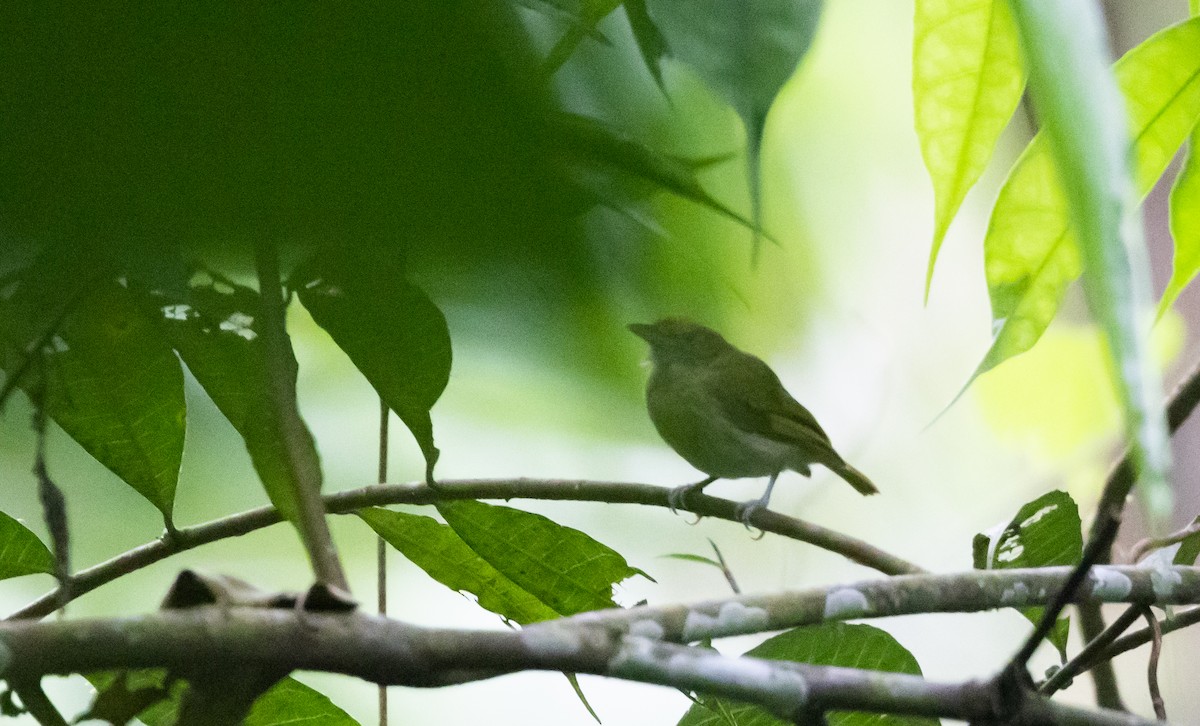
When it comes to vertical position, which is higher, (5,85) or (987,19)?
(987,19)

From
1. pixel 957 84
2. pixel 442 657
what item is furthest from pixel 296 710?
pixel 957 84

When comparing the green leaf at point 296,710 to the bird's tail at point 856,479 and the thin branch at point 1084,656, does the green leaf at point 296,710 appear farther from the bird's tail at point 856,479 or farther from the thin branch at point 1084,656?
the bird's tail at point 856,479

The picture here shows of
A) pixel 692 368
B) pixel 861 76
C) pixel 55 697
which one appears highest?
pixel 861 76

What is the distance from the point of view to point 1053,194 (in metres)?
0.45

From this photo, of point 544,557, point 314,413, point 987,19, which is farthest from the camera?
point 314,413

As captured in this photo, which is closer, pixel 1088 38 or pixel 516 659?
pixel 1088 38

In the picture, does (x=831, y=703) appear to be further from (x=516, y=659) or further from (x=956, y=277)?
(x=956, y=277)

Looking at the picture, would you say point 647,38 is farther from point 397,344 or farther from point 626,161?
point 397,344

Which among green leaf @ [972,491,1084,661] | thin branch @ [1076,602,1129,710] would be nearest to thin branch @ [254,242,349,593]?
green leaf @ [972,491,1084,661]

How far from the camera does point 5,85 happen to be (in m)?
0.09

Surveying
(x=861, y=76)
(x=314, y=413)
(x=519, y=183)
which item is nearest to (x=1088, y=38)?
(x=519, y=183)

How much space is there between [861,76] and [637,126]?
38.1 inches

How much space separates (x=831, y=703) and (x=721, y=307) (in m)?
0.11

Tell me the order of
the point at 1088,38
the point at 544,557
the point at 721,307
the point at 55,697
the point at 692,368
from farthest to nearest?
the point at 692,368 → the point at 55,697 → the point at 544,557 → the point at 721,307 → the point at 1088,38
